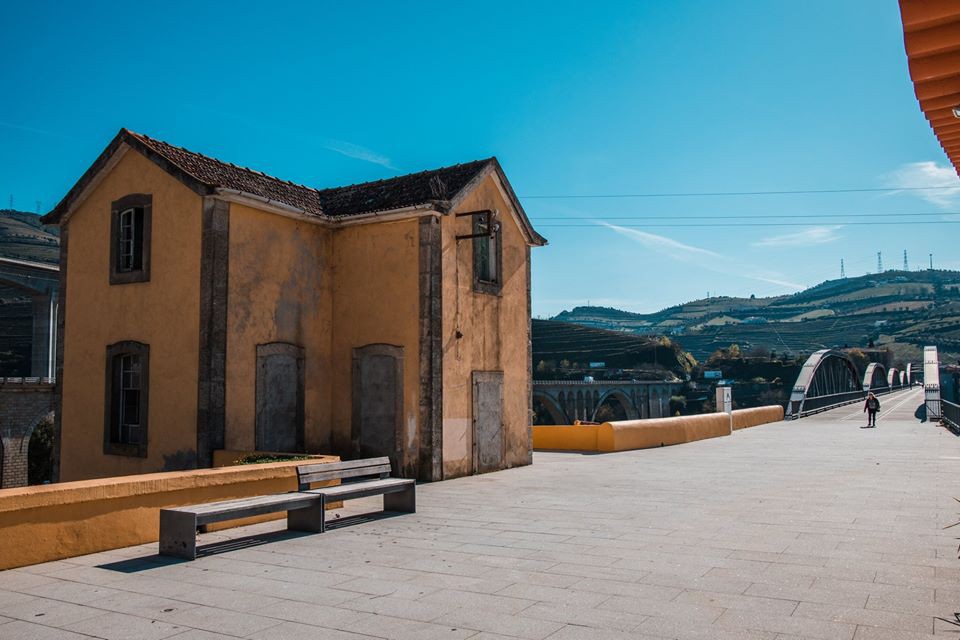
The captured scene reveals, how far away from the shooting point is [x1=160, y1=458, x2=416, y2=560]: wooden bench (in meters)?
7.16

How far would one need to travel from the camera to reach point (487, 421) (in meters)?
15.1

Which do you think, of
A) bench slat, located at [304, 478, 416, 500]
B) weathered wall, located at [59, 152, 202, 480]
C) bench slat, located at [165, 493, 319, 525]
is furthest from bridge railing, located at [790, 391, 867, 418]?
bench slat, located at [165, 493, 319, 525]

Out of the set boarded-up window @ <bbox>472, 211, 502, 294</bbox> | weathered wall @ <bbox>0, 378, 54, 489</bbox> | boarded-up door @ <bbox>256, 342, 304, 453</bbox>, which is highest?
boarded-up window @ <bbox>472, 211, 502, 294</bbox>

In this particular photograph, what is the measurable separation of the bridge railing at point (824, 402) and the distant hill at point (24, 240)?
A: 119m

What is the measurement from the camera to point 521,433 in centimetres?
1630

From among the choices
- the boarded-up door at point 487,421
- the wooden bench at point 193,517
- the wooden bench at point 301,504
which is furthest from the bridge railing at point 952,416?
A: the wooden bench at point 193,517

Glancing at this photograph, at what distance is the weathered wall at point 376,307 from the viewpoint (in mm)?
13758

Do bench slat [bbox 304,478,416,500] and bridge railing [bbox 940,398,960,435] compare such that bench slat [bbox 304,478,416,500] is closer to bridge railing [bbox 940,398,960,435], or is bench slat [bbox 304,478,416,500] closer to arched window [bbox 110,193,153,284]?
arched window [bbox 110,193,153,284]

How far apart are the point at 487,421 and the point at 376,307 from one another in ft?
10.8

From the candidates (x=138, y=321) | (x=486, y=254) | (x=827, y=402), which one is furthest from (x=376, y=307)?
(x=827, y=402)

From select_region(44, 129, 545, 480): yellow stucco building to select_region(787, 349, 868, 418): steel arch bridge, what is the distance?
26.8 meters

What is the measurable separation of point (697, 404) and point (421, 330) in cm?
11065

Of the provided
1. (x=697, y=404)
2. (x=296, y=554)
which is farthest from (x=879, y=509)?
(x=697, y=404)

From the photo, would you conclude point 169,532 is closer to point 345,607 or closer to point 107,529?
point 107,529
